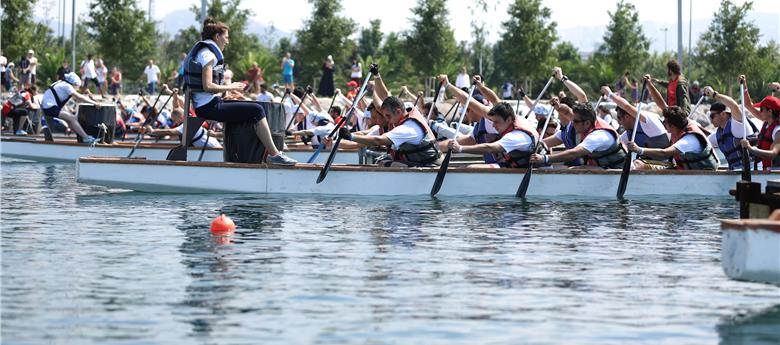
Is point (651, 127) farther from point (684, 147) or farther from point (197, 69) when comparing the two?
point (197, 69)

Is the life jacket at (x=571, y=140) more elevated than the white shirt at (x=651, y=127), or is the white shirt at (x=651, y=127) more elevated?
the white shirt at (x=651, y=127)

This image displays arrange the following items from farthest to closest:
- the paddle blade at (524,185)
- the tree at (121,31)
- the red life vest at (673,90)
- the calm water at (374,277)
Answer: the tree at (121,31)
the red life vest at (673,90)
the paddle blade at (524,185)
the calm water at (374,277)

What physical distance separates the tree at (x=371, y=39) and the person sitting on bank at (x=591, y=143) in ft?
140

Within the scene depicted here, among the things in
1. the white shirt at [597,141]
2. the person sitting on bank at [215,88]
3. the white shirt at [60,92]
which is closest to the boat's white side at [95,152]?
the white shirt at [60,92]

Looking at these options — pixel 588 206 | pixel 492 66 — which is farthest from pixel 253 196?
pixel 492 66

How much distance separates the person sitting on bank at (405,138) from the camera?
17.1 metres

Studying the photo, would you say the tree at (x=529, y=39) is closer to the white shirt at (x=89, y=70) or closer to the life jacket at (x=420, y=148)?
the white shirt at (x=89, y=70)

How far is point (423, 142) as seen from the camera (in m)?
17.5

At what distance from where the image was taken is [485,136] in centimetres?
1892

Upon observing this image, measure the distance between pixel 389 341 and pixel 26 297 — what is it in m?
2.88

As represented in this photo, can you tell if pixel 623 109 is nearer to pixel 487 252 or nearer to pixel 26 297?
pixel 487 252

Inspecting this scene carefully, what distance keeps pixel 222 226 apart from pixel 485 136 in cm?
615

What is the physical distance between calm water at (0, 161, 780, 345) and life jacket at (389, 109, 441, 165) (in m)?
1.11

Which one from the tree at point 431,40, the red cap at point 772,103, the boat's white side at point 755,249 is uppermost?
the tree at point 431,40
